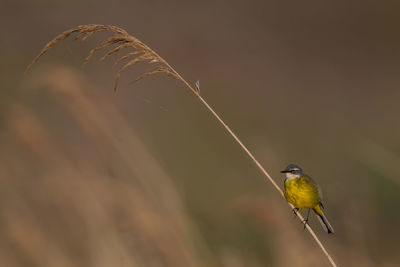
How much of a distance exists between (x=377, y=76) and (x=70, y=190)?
16.1 meters

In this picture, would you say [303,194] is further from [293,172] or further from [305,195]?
[293,172]

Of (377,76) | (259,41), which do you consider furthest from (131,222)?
(259,41)

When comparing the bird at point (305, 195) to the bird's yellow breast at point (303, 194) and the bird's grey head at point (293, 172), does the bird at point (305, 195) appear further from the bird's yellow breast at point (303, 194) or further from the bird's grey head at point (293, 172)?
the bird's grey head at point (293, 172)

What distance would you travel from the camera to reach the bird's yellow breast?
375 cm

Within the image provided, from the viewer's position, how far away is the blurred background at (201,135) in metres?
4.23

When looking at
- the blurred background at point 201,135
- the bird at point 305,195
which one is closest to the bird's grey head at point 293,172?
the bird at point 305,195

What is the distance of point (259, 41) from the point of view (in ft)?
77.8

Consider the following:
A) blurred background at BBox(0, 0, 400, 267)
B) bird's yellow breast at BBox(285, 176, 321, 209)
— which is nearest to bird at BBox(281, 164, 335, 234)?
bird's yellow breast at BBox(285, 176, 321, 209)

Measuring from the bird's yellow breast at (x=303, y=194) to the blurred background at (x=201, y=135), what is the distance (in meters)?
0.36

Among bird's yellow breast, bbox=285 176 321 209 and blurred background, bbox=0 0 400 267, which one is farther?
blurred background, bbox=0 0 400 267

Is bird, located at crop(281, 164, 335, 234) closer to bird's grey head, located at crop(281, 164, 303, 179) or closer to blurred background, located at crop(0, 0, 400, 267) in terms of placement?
bird's grey head, located at crop(281, 164, 303, 179)

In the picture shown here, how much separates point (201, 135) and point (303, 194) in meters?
A: 10.6

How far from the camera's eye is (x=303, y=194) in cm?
376

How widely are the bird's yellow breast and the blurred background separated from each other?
0.36 meters
